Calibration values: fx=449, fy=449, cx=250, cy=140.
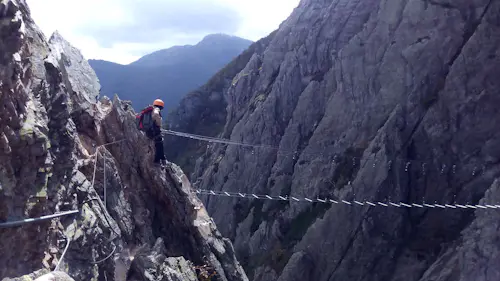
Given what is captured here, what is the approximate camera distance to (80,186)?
12898 mm

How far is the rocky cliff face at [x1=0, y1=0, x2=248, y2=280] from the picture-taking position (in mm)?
9273

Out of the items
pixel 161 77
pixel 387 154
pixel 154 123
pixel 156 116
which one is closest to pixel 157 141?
pixel 154 123

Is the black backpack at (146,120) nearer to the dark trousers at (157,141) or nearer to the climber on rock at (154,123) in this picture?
the climber on rock at (154,123)

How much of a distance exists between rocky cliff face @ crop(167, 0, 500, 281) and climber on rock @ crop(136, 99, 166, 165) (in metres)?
22.1

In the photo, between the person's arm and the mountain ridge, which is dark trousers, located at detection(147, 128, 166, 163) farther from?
the mountain ridge

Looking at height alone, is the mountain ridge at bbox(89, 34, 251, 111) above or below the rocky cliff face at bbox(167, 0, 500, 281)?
above

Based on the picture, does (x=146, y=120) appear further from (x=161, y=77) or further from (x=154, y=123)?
(x=161, y=77)

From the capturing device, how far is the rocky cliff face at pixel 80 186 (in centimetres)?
927

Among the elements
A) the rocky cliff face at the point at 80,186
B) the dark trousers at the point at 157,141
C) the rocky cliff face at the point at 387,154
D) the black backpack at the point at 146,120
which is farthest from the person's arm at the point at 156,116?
the rocky cliff face at the point at 387,154

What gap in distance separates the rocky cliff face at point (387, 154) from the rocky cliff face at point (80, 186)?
18913 mm

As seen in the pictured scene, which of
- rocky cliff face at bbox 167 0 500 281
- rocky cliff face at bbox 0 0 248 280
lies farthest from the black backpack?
rocky cliff face at bbox 167 0 500 281

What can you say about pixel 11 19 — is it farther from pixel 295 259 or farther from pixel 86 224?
pixel 295 259

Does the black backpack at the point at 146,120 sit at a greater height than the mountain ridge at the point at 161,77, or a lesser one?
lesser

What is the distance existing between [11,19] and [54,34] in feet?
29.3
